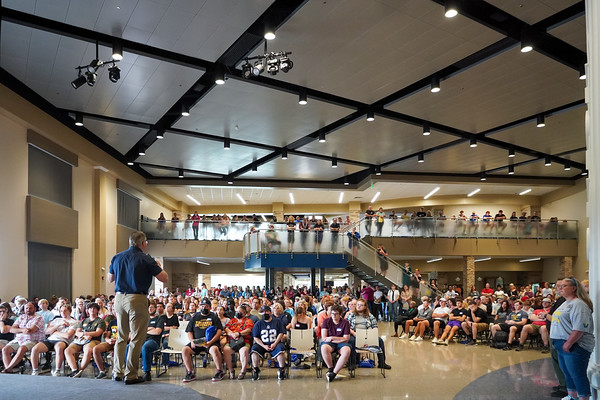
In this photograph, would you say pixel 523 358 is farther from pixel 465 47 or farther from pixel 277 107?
pixel 277 107

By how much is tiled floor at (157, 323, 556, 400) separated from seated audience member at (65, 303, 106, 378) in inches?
50.1

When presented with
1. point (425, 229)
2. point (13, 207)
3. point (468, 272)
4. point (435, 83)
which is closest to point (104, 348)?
point (13, 207)

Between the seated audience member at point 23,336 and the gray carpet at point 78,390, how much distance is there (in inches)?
185

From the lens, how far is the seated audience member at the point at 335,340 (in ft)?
27.8

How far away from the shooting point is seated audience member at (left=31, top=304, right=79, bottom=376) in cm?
902

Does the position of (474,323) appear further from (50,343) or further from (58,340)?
(50,343)

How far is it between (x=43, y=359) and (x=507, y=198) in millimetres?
27170

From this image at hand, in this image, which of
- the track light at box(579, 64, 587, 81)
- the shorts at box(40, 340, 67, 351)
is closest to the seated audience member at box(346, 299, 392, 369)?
the shorts at box(40, 340, 67, 351)

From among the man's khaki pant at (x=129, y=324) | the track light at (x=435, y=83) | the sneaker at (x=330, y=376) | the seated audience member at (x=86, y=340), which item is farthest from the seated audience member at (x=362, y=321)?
the track light at (x=435, y=83)

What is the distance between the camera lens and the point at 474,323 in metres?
13.5

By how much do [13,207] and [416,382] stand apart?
11.8 metres

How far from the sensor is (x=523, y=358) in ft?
36.1

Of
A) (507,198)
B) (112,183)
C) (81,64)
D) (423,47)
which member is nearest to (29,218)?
(81,64)

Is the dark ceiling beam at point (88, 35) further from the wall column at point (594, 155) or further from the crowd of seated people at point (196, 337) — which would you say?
the wall column at point (594, 155)
